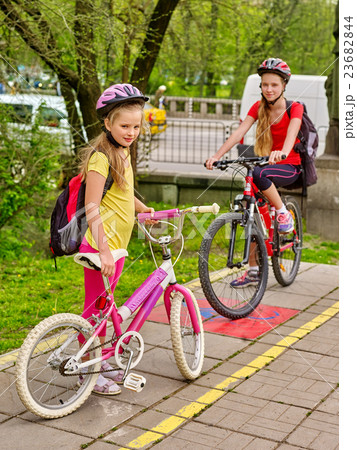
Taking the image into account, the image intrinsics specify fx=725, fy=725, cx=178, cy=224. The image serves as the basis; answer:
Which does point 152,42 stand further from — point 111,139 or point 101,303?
point 101,303

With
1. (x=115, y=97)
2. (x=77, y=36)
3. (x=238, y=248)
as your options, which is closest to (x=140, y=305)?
(x=115, y=97)

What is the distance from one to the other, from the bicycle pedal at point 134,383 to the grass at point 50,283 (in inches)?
41.8

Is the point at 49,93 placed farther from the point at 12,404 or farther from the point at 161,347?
the point at 12,404

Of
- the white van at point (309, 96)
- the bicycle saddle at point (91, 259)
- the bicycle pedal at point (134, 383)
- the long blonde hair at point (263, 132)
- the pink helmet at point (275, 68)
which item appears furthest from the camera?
the white van at point (309, 96)

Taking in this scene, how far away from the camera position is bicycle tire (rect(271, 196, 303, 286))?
6.62 meters

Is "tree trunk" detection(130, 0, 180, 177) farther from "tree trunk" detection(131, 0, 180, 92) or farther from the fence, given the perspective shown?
the fence

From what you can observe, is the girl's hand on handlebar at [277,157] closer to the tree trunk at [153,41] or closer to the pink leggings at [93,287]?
the pink leggings at [93,287]

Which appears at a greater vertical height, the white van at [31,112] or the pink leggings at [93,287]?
the white van at [31,112]

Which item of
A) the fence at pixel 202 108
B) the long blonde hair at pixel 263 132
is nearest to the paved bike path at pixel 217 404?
the long blonde hair at pixel 263 132

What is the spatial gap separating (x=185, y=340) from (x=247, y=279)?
164cm

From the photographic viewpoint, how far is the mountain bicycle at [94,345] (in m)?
3.76

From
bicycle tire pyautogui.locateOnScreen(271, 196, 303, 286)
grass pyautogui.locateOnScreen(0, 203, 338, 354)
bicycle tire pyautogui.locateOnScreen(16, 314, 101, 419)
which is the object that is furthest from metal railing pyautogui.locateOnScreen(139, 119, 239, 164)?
bicycle tire pyautogui.locateOnScreen(16, 314, 101, 419)

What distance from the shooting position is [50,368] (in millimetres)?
3959

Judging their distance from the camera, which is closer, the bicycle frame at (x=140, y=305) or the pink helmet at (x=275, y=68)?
the bicycle frame at (x=140, y=305)
